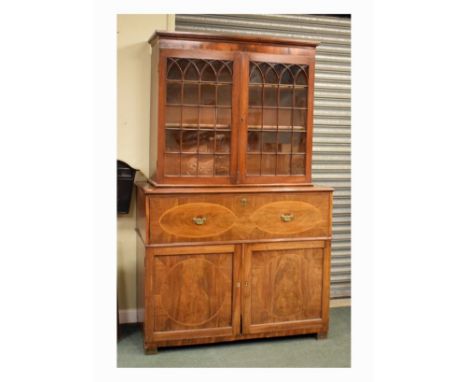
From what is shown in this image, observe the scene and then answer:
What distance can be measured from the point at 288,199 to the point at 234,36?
108 centimetres

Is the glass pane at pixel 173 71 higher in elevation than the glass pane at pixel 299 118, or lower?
higher

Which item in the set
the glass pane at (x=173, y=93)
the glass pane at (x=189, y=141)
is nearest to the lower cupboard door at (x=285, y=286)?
the glass pane at (x=189, y=141)

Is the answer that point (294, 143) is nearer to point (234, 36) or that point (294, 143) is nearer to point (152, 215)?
point (234, 36)

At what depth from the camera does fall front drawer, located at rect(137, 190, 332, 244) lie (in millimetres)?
3035

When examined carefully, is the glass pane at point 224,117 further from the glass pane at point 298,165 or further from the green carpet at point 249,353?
the green carpet at point 249,353

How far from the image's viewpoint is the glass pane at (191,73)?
3.15 m

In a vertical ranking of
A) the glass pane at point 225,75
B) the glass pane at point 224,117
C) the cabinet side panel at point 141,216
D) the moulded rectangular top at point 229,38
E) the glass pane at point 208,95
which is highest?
the moulded rectangular top at point 229,38

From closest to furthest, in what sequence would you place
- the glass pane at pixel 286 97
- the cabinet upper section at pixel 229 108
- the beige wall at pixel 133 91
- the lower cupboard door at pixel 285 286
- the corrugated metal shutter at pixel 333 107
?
the cabinet upper section at pixel 229 108 < the lower cupboard door at pixel 285 286 < the glass pane at pixel 286 97 < the beige wall at pixel 133 91 < the corrugated metal shutter at pixel 333 107

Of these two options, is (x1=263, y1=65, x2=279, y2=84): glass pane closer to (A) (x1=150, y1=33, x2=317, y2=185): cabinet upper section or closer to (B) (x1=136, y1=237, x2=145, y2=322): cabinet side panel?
(A) (x1=150, y1=33, x2=317, y2=185): cabinet upper section

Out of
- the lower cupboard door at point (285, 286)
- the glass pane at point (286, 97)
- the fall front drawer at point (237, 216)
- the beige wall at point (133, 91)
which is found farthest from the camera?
the beige wall at point (133, 91)

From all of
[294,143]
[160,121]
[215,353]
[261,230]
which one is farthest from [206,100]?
[215,353]

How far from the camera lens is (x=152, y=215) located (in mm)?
3016

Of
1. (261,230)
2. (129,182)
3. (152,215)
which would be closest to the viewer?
(152,215)

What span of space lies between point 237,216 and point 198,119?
0.67 meters
